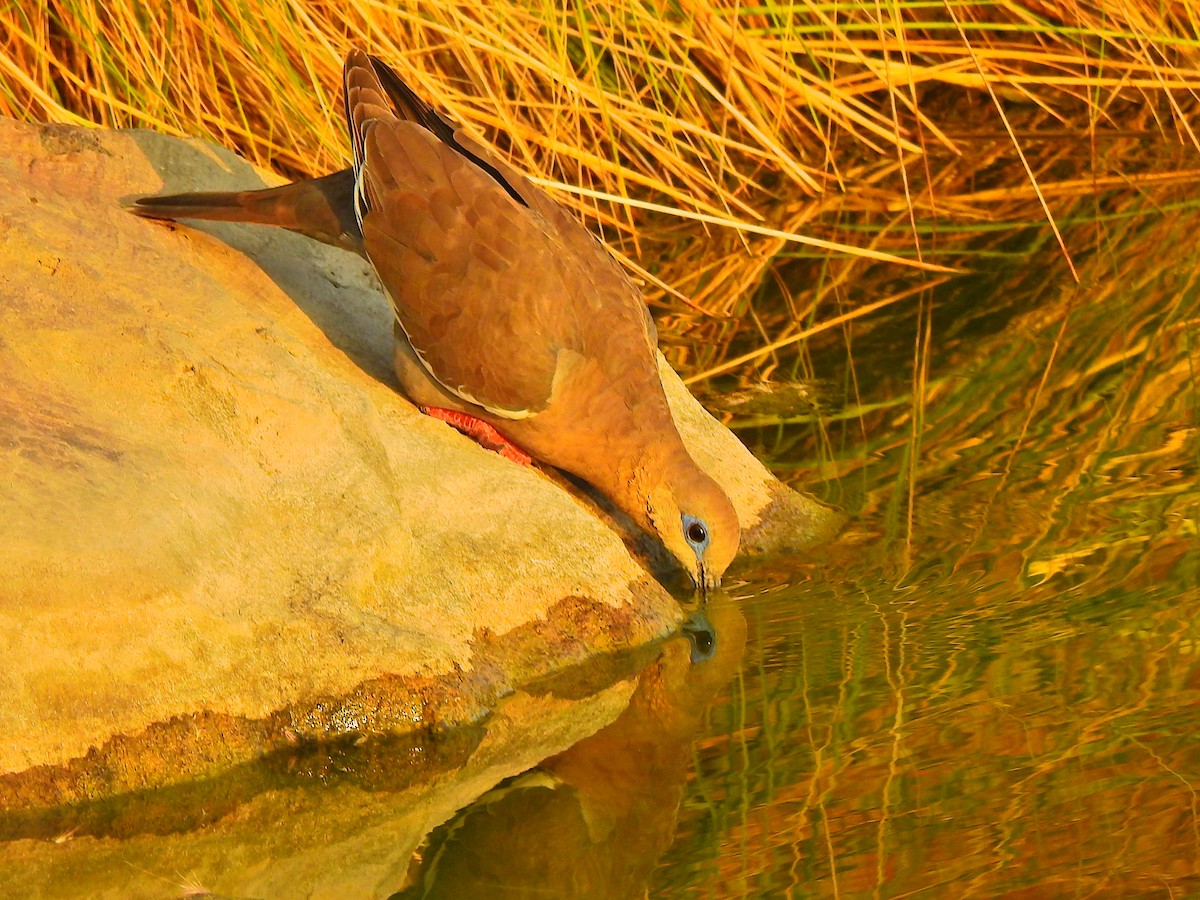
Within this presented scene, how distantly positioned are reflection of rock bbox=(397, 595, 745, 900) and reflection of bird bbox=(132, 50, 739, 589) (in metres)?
0.76

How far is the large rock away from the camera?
10.4 feet

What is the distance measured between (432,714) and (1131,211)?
4379mm

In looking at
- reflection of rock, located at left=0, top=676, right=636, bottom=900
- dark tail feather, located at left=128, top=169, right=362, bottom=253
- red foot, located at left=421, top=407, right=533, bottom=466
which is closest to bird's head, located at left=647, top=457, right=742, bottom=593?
red foot, located at left=421, top=407, right=533, bottom=466

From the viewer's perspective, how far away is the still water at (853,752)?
276cm

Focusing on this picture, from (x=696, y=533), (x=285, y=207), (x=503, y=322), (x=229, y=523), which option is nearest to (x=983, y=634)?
(x=696, y=533)

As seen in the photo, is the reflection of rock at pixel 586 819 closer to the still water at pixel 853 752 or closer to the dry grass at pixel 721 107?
the still water at pixel 853 752

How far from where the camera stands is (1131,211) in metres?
6.65

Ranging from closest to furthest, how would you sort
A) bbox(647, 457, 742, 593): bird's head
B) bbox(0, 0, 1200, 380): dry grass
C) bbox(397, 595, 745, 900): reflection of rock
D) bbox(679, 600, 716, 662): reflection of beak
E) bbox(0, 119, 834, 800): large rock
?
bbox(397, 595, 745, 900): reflection of rock, bbox(0, 119, 834, 800): large rock, bbox(679, 600, 716, 662): reflection of beak, bbox(647, 457, 742, 593): bird's head, bbox(0, 0, 1200, 380): dry grass

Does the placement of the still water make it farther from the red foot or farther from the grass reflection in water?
the red foot

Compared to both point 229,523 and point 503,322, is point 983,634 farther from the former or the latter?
point 229,523

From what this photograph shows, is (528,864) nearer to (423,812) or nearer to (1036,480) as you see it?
(423,812)

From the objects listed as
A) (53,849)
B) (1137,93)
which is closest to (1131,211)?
(1137,93)

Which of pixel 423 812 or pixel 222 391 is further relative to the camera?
pixel 222 391

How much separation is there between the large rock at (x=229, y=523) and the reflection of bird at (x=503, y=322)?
0.49ft
